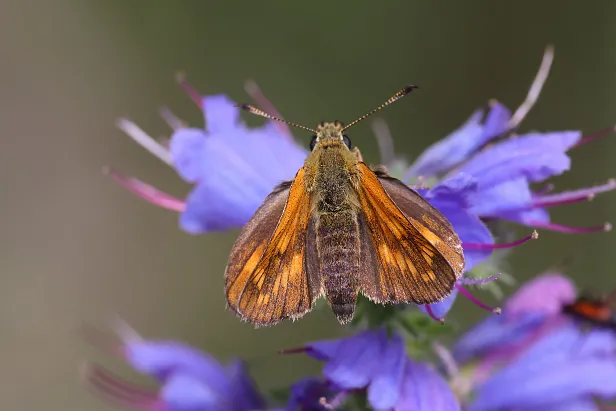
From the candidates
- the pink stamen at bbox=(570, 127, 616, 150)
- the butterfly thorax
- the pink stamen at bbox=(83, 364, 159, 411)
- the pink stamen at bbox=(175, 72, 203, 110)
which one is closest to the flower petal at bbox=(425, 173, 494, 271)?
the butterfly thorax

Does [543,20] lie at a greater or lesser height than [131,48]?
lesser

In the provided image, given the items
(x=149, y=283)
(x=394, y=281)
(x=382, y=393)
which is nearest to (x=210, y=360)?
(x=382, y=393)

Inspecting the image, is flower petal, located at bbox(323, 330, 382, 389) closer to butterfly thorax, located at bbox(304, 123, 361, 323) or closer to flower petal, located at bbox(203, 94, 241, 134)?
butterfly thorax, located at bbox(304, 123, 361, 323)

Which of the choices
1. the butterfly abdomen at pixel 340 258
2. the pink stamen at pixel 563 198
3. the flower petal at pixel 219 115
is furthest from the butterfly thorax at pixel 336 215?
the pink stamen at pixel 563 198

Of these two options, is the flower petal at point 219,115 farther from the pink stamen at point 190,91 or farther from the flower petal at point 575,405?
the flower petal at point 575,405

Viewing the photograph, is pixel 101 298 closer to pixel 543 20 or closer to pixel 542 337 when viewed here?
pixel 543 20

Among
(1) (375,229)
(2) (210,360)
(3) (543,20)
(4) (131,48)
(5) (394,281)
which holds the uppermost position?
(4) (131,48)

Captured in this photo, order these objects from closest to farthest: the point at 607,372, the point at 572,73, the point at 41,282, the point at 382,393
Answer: the point at 382,393, the point at 607,372, the point at 572,73, the point at 41,282

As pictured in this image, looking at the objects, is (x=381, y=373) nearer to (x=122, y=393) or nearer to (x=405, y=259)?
(x=405, y=259)
